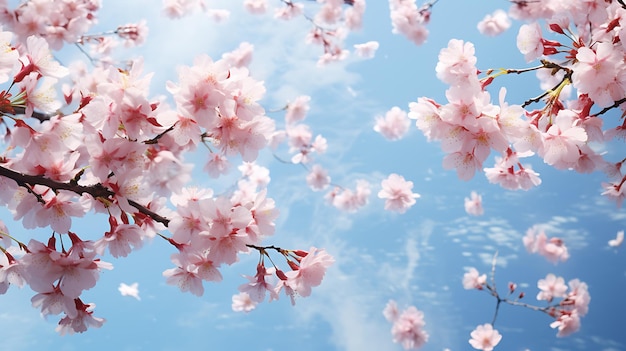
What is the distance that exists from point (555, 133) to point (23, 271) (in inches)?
71.8

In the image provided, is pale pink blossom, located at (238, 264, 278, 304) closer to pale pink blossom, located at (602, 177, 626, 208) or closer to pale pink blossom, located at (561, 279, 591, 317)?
pale pink blossom, located at (602, 177, 626, 208)

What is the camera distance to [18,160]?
1.42 metres

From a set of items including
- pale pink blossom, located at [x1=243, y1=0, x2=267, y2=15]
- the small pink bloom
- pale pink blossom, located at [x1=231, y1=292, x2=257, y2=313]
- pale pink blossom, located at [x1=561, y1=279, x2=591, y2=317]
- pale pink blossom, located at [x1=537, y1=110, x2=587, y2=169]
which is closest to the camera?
pale pink blossom, located at [x1=537, y1=110, x2=587, y2=169]

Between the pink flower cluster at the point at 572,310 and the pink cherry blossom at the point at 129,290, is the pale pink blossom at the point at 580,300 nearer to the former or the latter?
the pink flower cluster at the point at 572,310

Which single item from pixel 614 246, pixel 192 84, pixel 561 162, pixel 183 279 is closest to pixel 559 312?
pixel 561 162

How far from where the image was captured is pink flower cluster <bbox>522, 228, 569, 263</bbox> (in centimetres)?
737

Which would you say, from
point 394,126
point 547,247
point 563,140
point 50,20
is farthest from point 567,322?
point 50,20

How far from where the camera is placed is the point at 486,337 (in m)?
5.92

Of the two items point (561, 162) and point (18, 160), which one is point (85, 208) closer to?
point (18, 160)

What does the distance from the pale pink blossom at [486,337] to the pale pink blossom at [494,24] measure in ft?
12.9

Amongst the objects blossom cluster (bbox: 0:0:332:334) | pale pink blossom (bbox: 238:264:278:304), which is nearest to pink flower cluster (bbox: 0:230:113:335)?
blossom cluster (bbox: 0:0:332:334)

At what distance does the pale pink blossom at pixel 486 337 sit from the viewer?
5.88 m

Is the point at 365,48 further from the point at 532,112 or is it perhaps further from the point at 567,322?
the point at 532,112

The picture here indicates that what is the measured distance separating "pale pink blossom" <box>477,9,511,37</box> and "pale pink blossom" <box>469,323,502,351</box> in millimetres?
3922
